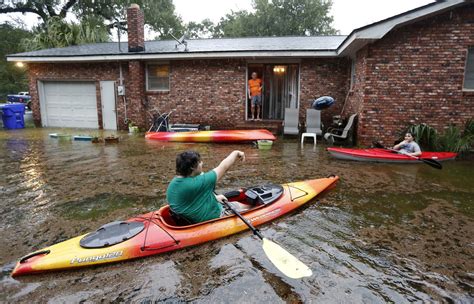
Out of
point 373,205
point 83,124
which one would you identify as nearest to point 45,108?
point 83,124

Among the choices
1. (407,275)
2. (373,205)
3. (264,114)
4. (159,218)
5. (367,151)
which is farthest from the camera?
(264,114)

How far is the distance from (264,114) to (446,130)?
6.80 m

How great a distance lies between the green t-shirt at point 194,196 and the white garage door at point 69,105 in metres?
11.2

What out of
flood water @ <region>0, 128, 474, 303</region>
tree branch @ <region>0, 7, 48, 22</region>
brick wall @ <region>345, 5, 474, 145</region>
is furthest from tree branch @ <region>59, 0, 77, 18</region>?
brick wall @ <region>345, 5, 474, 145</region>

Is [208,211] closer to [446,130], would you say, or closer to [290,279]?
[290,279]

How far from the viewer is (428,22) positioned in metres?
7.77

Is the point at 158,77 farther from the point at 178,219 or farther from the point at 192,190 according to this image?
the point at 192,190

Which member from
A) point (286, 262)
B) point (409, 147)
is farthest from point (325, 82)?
point (286, 262)

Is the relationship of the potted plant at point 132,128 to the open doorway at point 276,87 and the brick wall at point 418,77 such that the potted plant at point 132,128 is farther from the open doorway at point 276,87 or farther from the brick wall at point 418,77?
the brick wall at point 418,77

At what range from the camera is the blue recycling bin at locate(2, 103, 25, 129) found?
12.9 metres

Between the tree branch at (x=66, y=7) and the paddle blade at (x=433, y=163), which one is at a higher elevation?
the tree branch at (x=66, y=7)

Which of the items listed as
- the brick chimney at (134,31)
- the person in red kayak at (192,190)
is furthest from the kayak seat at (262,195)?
the brick chimney at (134,31)

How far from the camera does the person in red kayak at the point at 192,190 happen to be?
130 inches

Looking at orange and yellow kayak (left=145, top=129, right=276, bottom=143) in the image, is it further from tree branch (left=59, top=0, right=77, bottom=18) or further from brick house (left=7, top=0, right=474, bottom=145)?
tree branch (left=59, top=0, right=77, bottom=18)
